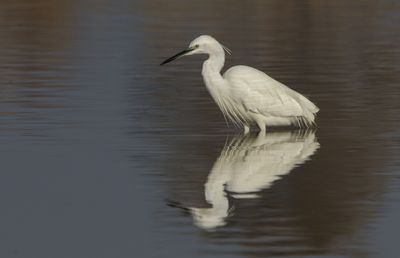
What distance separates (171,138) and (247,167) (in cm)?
160

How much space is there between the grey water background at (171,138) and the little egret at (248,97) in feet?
0.89

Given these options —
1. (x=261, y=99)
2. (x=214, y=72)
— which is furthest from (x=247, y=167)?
(x=214, y=72)

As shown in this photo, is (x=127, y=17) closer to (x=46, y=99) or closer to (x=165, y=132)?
(x=46, y=99)

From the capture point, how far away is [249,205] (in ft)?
33.6

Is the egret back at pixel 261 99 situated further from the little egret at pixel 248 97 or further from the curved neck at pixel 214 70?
the curved neck at pixel 214 70

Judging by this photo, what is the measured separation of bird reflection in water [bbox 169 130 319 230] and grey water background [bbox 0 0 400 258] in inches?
4.5

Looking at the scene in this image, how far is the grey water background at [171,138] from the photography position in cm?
930

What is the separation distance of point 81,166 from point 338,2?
16636 millimetres

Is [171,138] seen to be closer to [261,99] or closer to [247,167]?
[261,99]

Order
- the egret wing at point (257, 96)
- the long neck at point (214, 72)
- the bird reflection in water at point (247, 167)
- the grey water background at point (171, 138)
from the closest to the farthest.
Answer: the grey water background at point (171, 138)
the bird reflection in water at point (247, 167)
the egret wing at point (257, 96)
the long neck at point (214, 72)

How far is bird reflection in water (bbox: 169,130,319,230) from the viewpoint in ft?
33.2

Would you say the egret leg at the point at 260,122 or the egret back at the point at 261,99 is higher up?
the egret back at the point at 261,99

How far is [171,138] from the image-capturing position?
13344mm

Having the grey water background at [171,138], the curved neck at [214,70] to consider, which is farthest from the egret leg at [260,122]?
the curved neck at [214,70]
